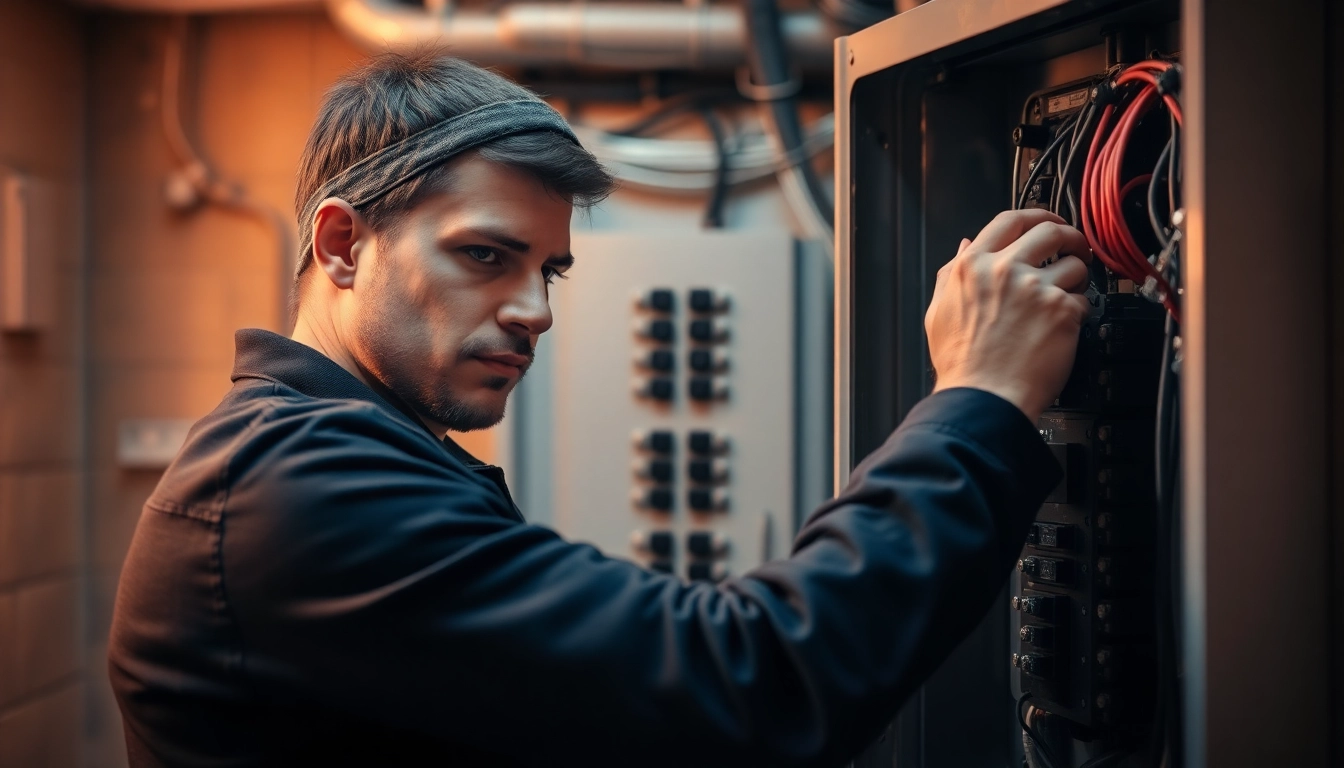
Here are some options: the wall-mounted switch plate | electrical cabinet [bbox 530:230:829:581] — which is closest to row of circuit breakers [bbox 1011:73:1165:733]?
electrical cabinet [bbox 530:230:829:581]

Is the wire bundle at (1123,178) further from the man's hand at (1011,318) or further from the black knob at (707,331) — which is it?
the black knob at (707,331)

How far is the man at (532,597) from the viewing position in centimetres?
54

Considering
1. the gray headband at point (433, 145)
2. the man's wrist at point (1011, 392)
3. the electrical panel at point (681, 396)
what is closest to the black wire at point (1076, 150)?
the man's wrist at point (1011, 392)

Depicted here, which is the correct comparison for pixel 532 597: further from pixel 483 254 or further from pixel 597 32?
pixel 597 32

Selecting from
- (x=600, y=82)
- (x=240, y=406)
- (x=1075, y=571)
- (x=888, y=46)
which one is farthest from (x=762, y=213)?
(x=240, y=406)

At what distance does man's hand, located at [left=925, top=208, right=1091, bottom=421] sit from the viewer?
0.62 meters

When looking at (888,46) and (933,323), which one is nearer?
(933,323)

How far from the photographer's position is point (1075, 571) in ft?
2.72

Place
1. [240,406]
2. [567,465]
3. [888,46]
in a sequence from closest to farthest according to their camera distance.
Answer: [240,406] → [888,46] → [567,465]

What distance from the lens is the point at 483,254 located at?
752 millimetres

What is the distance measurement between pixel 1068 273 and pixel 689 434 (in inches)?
42.8

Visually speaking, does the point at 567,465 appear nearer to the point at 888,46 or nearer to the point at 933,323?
the point at 888,46

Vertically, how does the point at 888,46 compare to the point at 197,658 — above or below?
above

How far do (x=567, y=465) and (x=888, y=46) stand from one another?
1.02m
